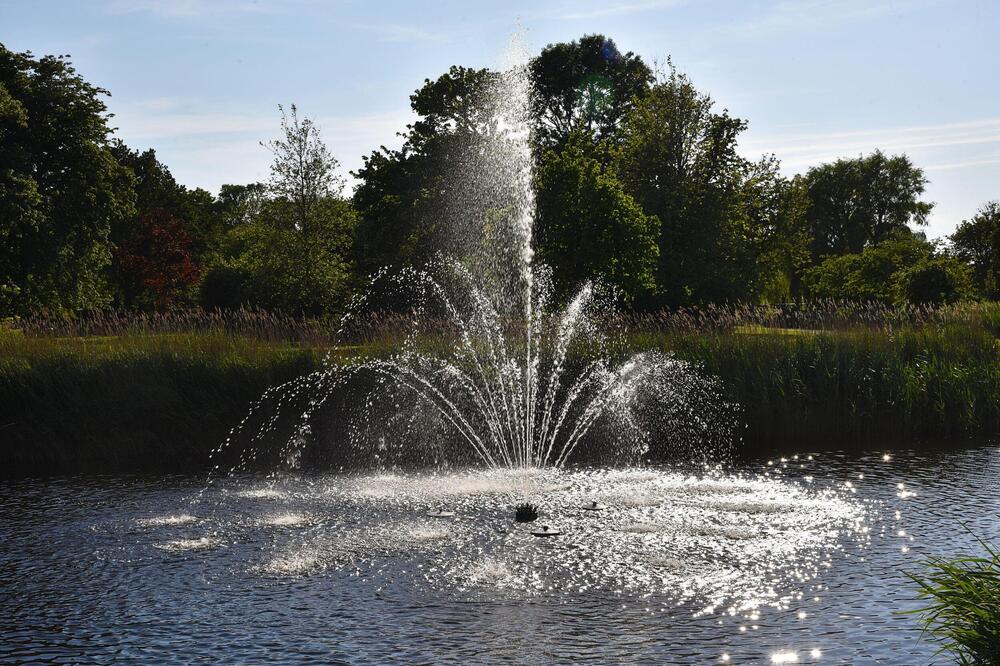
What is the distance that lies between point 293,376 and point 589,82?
42.4 m

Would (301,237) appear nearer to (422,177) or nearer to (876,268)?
(422,177)

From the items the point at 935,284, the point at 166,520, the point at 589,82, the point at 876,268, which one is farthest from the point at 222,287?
the point at 876,268

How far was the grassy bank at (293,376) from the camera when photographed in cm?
1766

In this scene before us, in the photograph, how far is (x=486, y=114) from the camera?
143 ft

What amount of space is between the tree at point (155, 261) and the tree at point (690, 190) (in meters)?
29.8

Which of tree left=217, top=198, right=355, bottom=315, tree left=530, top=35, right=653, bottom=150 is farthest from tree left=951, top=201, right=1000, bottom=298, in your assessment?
tree left=217, top=198, right=355, bottom=315

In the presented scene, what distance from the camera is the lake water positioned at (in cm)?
781

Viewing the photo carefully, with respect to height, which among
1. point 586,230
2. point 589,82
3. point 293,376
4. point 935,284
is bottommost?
point 293,376

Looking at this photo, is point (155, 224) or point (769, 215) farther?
point (155, 224)

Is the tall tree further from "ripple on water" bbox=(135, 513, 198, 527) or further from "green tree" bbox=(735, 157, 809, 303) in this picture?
"ripple on water" bbox=(135, 513, 198, 527)

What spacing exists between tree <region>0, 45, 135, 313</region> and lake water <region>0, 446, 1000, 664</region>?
24.6 m

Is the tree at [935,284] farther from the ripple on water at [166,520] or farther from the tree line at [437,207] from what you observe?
the ripple on water at [166,520]

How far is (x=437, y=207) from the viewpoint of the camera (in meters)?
42.3

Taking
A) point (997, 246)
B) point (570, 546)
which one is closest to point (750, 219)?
point (997, 246)
